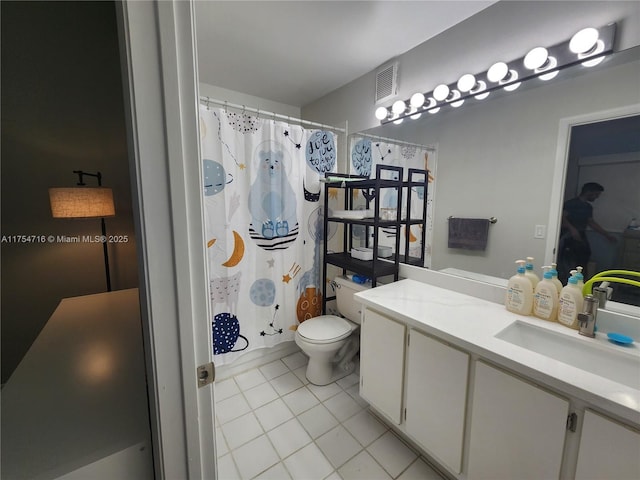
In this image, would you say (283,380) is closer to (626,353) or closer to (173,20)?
(626,353)

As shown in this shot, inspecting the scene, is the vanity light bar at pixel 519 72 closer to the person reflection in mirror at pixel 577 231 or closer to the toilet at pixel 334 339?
the person reflection in mirror at pixel 577 231

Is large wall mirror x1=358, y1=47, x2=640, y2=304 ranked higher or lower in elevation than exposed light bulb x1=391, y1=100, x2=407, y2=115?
lower

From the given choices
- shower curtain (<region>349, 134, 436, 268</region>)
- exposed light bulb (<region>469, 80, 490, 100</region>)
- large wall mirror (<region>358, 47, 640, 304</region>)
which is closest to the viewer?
large wall mirror (<region>358, 47, 640, 304</region>)

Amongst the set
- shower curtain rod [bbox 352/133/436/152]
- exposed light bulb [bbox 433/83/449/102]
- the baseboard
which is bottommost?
the baseboard

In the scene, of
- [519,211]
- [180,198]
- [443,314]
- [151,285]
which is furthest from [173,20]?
[519,211]

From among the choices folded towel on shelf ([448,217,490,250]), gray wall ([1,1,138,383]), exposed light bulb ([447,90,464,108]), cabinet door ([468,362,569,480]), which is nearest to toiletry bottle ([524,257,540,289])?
folded towel on shelf ([448,217,490,250])

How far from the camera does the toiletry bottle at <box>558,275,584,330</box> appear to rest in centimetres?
112

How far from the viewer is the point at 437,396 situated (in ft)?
3.93

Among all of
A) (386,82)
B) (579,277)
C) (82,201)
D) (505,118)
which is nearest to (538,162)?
(505,118)

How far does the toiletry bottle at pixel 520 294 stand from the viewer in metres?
1.27

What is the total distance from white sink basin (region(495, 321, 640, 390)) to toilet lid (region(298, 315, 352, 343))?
3.25ft

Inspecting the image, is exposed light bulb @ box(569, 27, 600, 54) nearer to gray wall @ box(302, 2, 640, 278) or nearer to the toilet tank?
gray wall @ box(302, 2, 640, 278)

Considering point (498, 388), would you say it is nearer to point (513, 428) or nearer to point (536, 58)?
point (513, 428)

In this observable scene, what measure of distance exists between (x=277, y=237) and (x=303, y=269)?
0.37 meters
